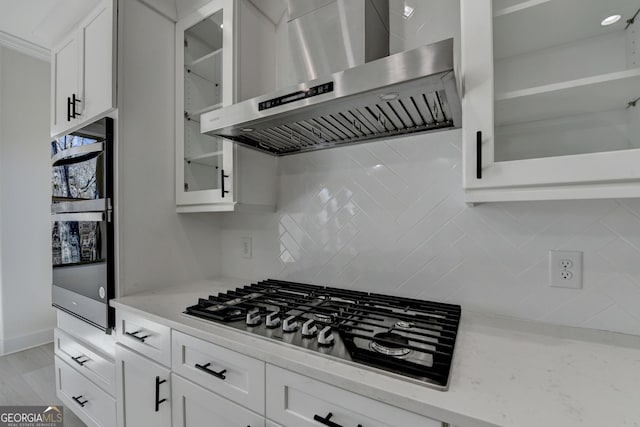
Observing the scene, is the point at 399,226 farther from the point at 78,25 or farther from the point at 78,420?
the point at 78,420

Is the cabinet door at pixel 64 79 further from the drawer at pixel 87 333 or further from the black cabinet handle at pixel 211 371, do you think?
the black cabinet handle at pixel 211 371

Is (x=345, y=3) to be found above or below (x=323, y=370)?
above

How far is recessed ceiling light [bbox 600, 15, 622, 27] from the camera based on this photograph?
0.88 meters

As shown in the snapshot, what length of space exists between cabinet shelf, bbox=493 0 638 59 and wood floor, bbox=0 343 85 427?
2826 mm

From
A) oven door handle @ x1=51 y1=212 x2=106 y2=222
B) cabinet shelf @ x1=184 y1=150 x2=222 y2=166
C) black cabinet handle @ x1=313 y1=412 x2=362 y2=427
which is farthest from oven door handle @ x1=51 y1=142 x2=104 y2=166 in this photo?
black cabinet handle @ x1=313 y1=412 x2=362 y2=427

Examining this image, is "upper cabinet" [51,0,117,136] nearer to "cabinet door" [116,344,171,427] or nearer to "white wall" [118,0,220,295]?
"white wall" [118,0,220,295]

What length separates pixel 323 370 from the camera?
0.73 metres

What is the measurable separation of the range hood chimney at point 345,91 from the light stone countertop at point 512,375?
2.43ft

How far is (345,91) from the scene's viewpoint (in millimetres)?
883

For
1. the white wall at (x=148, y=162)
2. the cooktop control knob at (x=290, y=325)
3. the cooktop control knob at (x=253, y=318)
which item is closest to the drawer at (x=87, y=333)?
the white wall at (x=148, y=162)

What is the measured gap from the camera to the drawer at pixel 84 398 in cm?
149

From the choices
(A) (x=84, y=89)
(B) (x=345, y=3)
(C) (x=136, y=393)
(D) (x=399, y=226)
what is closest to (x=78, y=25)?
(A) (x=84, y=89)

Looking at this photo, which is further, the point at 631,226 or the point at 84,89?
the point at 84,89

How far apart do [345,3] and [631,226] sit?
4.07 ft
